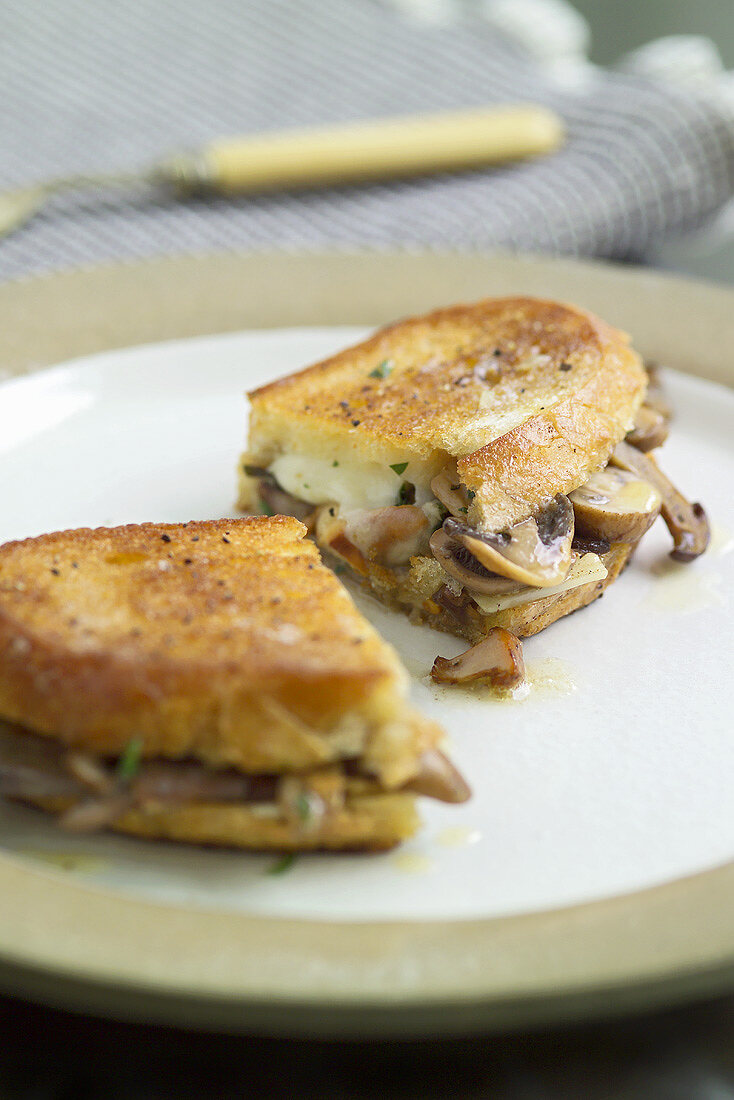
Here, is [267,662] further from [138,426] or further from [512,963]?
[138,426]

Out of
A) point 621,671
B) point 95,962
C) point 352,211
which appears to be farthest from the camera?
point 352,211

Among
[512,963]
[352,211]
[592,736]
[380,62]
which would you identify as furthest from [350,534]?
[380,62]

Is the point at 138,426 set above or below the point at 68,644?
below

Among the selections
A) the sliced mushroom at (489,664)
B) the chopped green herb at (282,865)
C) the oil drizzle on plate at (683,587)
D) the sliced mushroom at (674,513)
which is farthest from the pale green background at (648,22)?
the chopped green herb at (282,865)

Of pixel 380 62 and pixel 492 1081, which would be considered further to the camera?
pixel 380 62

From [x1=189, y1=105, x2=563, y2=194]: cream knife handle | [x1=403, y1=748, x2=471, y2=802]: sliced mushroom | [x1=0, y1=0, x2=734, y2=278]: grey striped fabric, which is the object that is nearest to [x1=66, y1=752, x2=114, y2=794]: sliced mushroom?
[x1=403, y1=748, x2=471, y2=802]: sliced mushroom

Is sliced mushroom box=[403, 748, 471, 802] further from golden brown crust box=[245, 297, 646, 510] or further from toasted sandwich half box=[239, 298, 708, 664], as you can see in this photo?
golden brown crust box=[245, 297, 646, 510]

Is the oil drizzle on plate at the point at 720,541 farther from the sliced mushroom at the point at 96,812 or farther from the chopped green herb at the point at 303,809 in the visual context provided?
the sliced mushroom at the point at 96,812

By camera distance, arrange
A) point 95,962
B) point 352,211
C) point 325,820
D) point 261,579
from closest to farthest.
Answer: point 95,962 < point 325,820 < point 261,579 < point 352,211
